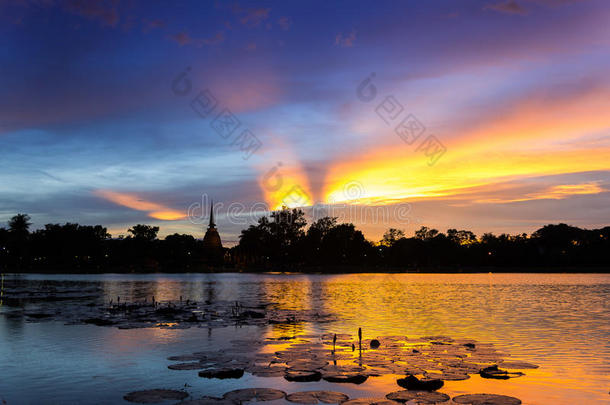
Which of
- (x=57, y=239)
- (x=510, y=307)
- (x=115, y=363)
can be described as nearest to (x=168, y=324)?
(x=115, y=363)

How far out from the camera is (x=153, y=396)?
1386cm

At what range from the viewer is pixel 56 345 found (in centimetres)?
2305

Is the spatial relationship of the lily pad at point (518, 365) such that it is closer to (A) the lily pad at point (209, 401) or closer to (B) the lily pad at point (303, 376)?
(B) the lily pad at point (303, 376)

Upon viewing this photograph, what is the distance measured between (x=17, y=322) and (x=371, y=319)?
21806 mm

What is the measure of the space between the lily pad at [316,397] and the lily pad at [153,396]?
2945 millimetres

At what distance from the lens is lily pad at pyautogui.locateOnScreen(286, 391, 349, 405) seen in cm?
1306

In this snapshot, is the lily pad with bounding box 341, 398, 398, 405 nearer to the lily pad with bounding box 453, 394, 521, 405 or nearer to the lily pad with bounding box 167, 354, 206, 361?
the lily pad with bounding box 453, 394, 521, 405

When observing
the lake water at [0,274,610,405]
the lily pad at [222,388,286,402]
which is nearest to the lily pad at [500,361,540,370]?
the lake water at [0,274,610,405]

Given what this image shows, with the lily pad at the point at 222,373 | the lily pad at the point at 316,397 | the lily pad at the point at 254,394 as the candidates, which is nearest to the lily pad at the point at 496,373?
the lily pad at the point at 316,397

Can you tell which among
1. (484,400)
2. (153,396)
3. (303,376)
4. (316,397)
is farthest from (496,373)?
(153,396)

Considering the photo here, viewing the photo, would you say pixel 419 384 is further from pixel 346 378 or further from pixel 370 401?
pixel 370 401

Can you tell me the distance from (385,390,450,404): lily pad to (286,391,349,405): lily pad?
1.24 meters

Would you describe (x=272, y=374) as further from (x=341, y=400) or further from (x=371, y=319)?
(x=371, y=319)

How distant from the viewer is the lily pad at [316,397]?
13063 millimetres
